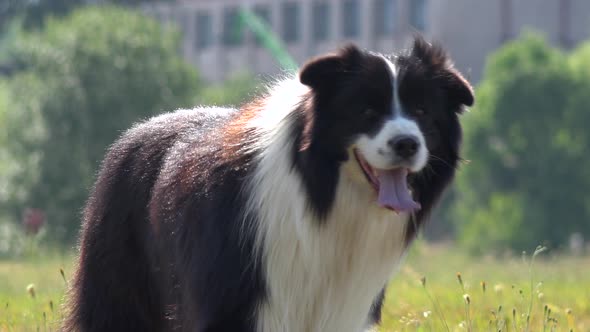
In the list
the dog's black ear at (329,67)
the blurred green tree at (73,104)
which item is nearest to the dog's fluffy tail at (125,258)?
the dog's black ear at (329,67)

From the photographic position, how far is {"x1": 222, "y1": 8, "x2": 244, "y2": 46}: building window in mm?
74444

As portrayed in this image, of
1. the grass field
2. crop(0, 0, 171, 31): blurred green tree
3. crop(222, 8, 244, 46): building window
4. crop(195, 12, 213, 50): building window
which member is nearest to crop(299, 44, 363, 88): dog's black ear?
the grass field

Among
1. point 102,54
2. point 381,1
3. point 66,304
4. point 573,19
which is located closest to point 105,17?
point 102,54

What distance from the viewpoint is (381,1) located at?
70.8 metres

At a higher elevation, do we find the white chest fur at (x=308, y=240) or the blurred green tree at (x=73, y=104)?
the white chest fur at (x=308, y=240)

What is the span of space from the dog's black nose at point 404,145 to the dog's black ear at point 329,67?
517mm

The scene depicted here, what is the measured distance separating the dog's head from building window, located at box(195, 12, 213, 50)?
70340 mm

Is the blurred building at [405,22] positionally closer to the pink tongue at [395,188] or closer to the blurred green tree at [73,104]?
the blurred green tree at [73,104]

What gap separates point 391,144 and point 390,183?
269mm

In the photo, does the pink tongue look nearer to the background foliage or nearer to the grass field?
the grass field

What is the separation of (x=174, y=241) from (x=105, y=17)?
41.2 m

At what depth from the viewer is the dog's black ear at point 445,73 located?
270 inches

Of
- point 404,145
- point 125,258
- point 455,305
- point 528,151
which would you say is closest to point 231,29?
point 528,151

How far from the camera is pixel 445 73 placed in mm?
6879
